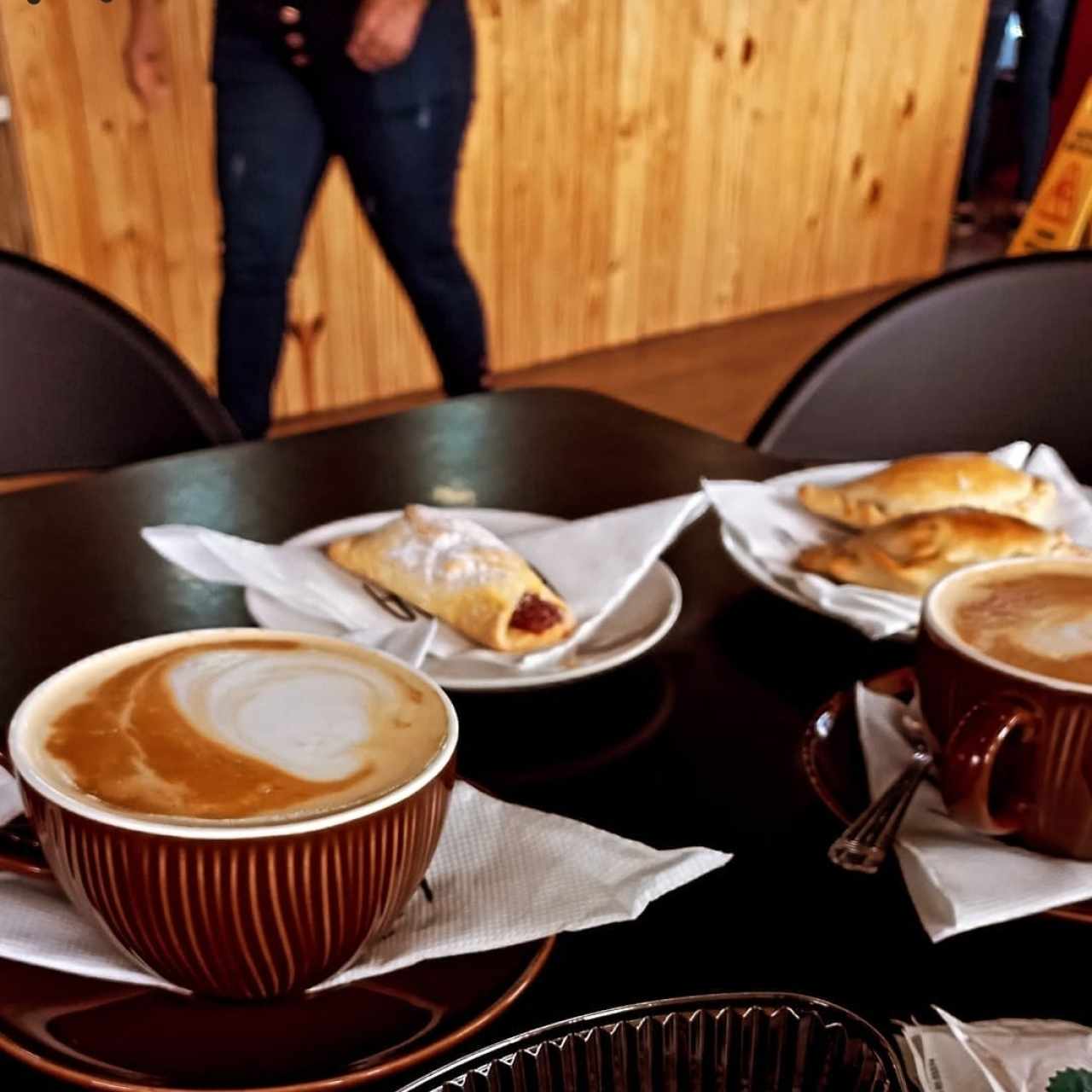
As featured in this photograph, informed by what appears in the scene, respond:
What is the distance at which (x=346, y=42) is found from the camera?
6.24 feet

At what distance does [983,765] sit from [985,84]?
4.14 metres

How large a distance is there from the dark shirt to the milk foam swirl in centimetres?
166

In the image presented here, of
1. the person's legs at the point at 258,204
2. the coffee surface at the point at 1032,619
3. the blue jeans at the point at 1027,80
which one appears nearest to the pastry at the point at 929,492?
the coffee surface at the point at 1032,619

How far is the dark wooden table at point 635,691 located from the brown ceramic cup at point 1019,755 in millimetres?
33

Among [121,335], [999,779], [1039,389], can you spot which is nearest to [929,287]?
[1039,389]

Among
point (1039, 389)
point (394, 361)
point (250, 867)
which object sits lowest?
point (394, 361)

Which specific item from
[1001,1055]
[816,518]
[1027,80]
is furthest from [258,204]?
[1027,80]

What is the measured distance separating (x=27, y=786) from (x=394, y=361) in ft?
8.50

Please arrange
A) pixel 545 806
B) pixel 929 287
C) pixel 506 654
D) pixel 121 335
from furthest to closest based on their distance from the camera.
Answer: pixel 929 287 → pixel 121 335 → pixel 506 654 → pixel 545 806

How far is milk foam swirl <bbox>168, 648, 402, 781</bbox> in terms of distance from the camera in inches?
15.5

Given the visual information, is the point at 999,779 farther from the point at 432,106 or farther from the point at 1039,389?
the point at 432,106

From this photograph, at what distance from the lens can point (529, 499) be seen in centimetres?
85

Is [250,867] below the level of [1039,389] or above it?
above

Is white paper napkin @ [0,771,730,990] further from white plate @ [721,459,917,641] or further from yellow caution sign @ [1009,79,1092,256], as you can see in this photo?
yellow caution sign @ [1009,79,1092,256]
